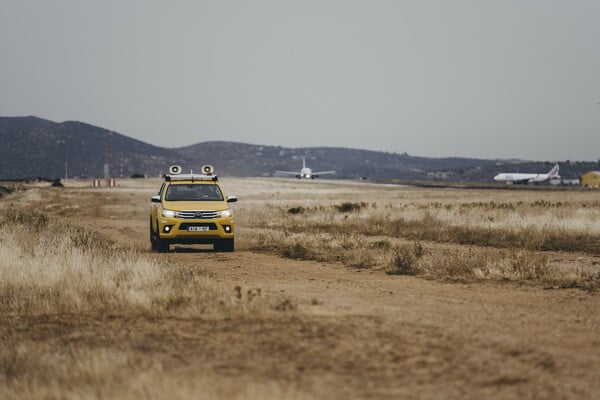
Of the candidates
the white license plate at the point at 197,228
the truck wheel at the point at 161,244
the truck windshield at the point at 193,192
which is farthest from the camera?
the truck windshield at the point at 193,192

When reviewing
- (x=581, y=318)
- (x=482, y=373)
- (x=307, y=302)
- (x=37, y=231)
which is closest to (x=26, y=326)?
(x=307, y=302)

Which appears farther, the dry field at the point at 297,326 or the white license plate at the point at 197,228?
the white license plate at the point at 197,228

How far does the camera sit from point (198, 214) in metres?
21.3

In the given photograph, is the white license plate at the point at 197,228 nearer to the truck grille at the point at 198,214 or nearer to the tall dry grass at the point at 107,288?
the truck grille at the point at 198,214

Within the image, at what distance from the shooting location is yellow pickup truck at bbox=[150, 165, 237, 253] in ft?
69.6

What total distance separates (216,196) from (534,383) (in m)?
16.2

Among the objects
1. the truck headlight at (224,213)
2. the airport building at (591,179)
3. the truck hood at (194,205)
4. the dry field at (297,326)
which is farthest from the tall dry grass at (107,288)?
the airport building at (591,179)

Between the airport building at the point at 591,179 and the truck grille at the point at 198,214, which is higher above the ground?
the truck grille at the point at 198,214

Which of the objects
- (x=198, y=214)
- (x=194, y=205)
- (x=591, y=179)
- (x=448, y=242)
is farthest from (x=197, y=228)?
(x=591, y=179)

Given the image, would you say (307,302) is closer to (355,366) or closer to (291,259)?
(355,366)

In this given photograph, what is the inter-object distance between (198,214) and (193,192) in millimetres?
1452

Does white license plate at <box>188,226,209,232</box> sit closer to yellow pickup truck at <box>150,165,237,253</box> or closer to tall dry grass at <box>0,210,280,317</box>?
yellow pickup truck at <box>150,165,237,253</box>

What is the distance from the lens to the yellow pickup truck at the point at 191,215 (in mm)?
21219

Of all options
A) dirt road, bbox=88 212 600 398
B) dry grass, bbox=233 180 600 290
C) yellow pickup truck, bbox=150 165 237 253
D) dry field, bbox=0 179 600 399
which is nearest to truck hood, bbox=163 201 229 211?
yellow pickup truck, bbox=150 165 237 253
